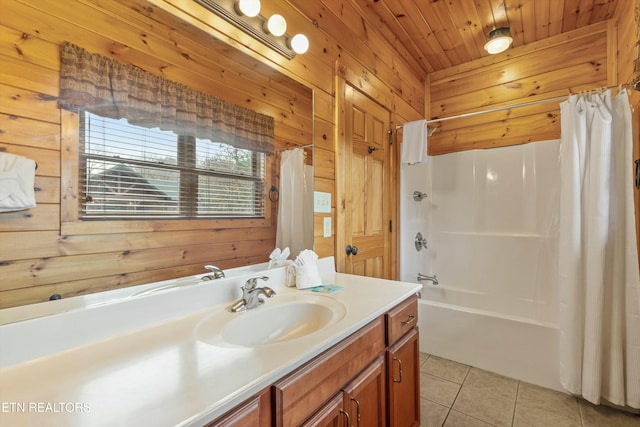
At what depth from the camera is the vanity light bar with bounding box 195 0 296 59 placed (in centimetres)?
118

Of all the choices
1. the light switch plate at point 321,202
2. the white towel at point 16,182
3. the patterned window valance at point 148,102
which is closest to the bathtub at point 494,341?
the light switch plate at point 321,202

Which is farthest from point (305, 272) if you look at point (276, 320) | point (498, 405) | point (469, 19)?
point (469, 19)

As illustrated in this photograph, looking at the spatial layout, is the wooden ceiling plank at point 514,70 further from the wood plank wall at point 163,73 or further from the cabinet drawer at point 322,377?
the cabinet drawer at point 322,377

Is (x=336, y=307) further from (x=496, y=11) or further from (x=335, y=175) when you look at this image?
(x=496, y=11)

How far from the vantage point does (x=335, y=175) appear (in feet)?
6.00

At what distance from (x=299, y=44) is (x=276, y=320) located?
1.34 meters

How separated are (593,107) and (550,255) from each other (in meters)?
1.14

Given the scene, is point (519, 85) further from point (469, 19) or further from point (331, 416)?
point (331, 416)

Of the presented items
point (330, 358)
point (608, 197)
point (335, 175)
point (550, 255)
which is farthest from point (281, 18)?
point (550, 255)

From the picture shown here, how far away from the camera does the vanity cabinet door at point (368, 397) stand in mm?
938

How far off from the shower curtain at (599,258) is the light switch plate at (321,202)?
1.48m

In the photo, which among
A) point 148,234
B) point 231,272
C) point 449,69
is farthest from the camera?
point 449,69

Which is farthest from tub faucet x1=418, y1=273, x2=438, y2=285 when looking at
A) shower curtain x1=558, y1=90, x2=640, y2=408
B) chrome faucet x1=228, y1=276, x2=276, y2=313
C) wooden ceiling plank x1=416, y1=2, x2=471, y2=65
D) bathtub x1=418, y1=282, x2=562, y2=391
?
wooden ceiling plank x1=416, y1=2, x2=471, y2=65

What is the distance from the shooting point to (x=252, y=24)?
1.32 meters
